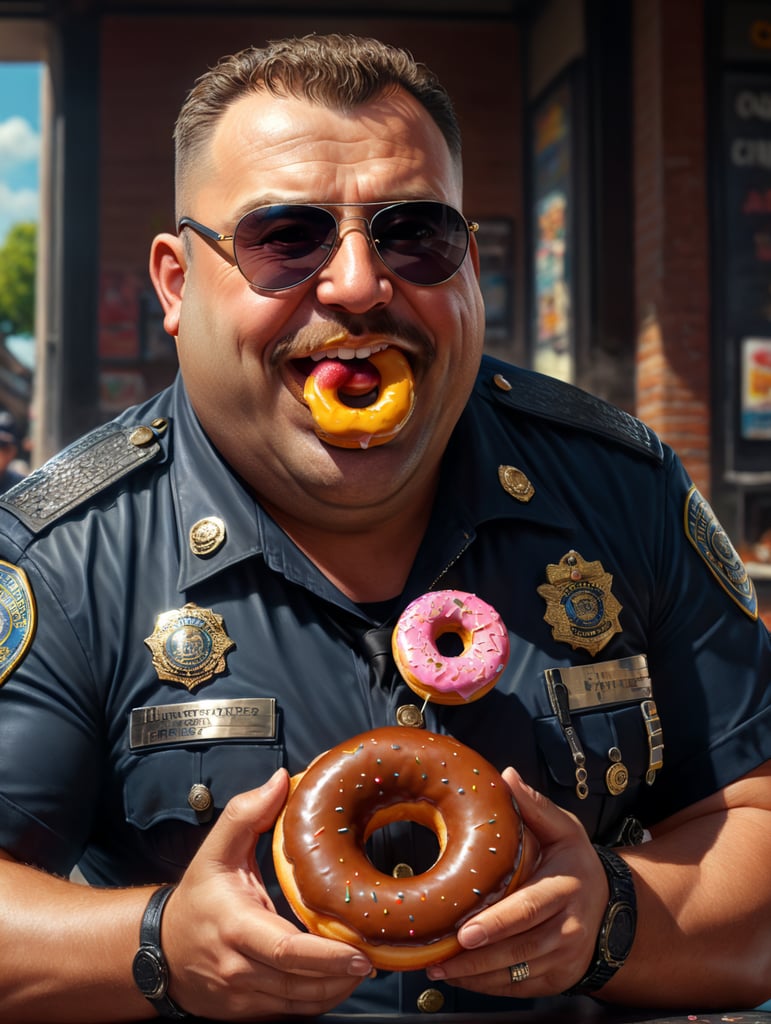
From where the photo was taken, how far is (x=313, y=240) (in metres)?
2.03

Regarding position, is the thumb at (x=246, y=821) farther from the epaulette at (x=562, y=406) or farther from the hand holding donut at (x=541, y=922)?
the epaulette at (x=562, y=406)

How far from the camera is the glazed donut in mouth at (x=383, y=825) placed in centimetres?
166

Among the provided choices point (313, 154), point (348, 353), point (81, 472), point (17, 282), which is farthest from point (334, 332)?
point (17, 282)

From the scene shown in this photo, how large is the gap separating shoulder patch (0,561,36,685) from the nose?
647 mm

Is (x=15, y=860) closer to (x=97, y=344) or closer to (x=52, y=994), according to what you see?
(x=52, y=994)

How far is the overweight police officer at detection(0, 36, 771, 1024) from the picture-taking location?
1.89 metres

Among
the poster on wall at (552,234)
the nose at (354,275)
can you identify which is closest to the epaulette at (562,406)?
the nose at (354,275)

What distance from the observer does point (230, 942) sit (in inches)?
65.7

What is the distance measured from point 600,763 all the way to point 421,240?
896 mm

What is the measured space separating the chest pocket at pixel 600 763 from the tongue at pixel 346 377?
0.61 metres

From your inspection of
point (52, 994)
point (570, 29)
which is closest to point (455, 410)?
point (52, 994)

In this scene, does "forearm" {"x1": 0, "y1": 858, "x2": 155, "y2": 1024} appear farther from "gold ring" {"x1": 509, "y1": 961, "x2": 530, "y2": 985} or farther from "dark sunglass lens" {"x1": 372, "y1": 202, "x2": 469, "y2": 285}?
"dark sunglass lens" {"x1": 372, "y1": 202, "x2": 469, "y2": 285}

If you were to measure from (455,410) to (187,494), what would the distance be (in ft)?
1.58

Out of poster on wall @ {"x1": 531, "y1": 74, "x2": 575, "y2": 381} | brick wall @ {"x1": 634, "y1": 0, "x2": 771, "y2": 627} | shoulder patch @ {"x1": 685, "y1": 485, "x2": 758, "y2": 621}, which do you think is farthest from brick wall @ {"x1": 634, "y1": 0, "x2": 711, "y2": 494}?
shoulder patch @ {"x1": 685, "y1": 485, "x2": 758, "y2": 621}
